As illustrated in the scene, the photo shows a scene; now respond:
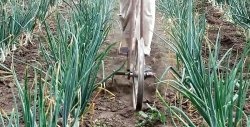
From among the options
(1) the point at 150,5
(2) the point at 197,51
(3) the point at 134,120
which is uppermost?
(1) the point at 150,5

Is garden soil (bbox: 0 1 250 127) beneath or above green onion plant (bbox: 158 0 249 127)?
beneath

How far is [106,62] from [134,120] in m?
1.33

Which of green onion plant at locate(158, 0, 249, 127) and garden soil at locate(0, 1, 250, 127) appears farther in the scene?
garden soil at locate(0, 1, 250, 127)

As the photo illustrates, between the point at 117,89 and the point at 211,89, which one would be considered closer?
the point at 211,89

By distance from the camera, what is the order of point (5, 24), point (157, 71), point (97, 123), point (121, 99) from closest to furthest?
1. point (97, 123)
2. point (121, 99)
3. point (5, 24)
4. point (157, 71)

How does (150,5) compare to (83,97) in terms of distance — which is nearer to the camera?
(83,97)

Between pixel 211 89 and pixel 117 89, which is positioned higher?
pixel 211 89

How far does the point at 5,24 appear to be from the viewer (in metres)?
3.38

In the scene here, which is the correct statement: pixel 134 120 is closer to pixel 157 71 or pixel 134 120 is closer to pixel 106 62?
pixel 157 71

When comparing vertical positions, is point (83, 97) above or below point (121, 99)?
above

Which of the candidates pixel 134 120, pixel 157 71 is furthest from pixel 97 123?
pixel 157 71

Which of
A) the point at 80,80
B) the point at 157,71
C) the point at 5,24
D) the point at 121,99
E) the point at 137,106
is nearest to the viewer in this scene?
the point at 80,80

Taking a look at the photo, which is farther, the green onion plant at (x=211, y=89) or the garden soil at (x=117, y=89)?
the garden soil at (x=117, y=89)

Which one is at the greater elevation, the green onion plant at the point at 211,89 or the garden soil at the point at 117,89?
the green onion plant at the point at 211,89
